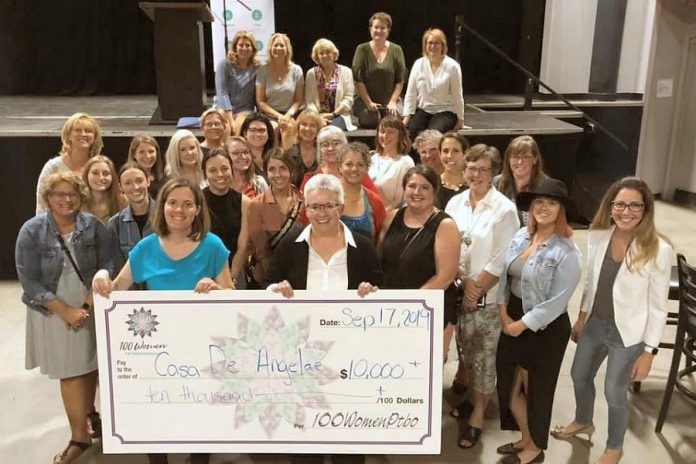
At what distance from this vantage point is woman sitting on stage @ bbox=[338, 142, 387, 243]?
3.13 meters

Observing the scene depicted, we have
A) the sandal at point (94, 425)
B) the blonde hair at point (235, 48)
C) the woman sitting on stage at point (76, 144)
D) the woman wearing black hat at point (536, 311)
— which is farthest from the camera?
the blonde hair at point (235, 48)

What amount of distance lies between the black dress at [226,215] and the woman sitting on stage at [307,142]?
24.8 inches

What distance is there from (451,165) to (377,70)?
2.18m

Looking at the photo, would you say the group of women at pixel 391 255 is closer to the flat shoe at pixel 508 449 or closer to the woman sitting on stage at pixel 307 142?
the flat shoe at pixel 508 449

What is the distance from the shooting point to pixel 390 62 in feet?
18.2

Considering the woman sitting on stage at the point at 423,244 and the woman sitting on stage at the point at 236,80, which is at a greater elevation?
the woman sitting on stage at the point at 236,80

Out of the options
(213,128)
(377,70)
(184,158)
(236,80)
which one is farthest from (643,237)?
(236,80)

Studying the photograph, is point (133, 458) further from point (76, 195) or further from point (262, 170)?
point (262, 170)

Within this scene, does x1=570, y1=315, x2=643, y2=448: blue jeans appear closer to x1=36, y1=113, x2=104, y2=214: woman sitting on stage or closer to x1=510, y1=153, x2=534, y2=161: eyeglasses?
x1=510, y1=153, x2=534, y2=161: eyeglasses

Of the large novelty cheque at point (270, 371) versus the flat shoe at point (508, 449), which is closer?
the large novelty cheque at point (270, 371)

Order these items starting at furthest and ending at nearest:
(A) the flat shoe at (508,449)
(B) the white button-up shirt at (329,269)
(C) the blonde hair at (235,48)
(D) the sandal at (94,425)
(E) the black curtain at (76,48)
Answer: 1. (E) the black curtain at (76,48)
2. (C) the blonde hair at (235,48)
3. (D) the sandal at (94,425)
4. (A) the flat shoe at (508,449)
5. (B) the white button-up shirt at (329,269)

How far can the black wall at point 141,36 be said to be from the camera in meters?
9.70

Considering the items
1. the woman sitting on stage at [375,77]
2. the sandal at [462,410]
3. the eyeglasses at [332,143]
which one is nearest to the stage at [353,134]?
the woman sitting on stage at [375,77]

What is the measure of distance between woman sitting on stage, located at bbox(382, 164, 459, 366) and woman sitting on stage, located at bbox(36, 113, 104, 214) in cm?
202
